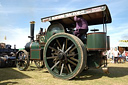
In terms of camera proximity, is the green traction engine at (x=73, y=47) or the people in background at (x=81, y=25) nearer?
the green traction engine at (x=73, y=47)

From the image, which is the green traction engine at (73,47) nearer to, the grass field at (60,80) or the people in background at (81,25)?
the people in background at (81,25)

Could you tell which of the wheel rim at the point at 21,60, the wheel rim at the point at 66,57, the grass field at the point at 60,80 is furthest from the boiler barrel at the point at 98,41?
the wheel rim at the point at 21,60

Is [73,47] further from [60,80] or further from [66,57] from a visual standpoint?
[60,80]

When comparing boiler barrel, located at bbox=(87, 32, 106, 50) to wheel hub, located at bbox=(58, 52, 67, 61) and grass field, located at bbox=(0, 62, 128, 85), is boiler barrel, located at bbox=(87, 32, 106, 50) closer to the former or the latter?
wheel hub, located at bbox=(58, 52, 67, 61)

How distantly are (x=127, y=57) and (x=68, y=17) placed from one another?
12834 mm

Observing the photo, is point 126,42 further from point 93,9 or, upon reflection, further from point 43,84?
point 43,84

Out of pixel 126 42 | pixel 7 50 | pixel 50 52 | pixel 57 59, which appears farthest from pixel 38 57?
pixel 126 42

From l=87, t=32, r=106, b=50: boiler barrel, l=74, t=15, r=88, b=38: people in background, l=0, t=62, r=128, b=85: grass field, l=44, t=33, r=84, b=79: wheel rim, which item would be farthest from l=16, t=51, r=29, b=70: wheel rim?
l=87, t=32, r=106, b=50: boiler barrel

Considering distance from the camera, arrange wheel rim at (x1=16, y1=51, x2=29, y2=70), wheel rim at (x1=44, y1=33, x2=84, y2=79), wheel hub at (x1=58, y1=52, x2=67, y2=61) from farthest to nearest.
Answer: wheel rim at (x1=16, y1=51, x2=29, y2=70) < wheel hub at (x1=58, y1=52, x2=67, y2=61) < wheel rim at (x1=44, y1=33, x2=84, y2=79)

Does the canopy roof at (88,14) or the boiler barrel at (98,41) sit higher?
the canopy roof at (88,14)

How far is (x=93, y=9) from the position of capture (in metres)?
5.06

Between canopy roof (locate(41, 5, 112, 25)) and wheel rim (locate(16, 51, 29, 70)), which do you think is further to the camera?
wheel rim (locate(16, 51, 29, 70))

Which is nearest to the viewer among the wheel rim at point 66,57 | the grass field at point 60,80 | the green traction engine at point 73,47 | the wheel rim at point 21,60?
the grass field at point 60,80

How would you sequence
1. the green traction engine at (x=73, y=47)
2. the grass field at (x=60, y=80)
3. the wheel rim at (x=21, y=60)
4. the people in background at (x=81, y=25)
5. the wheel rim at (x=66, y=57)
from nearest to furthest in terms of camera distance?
the grass field at (x=60, y=80) < the wheel rim at (x=66, y=57) < the green traction engine at (x=73, y=47) < the people in background at (x=81, y=25) < the wheel rim at (x=21, y=60)
